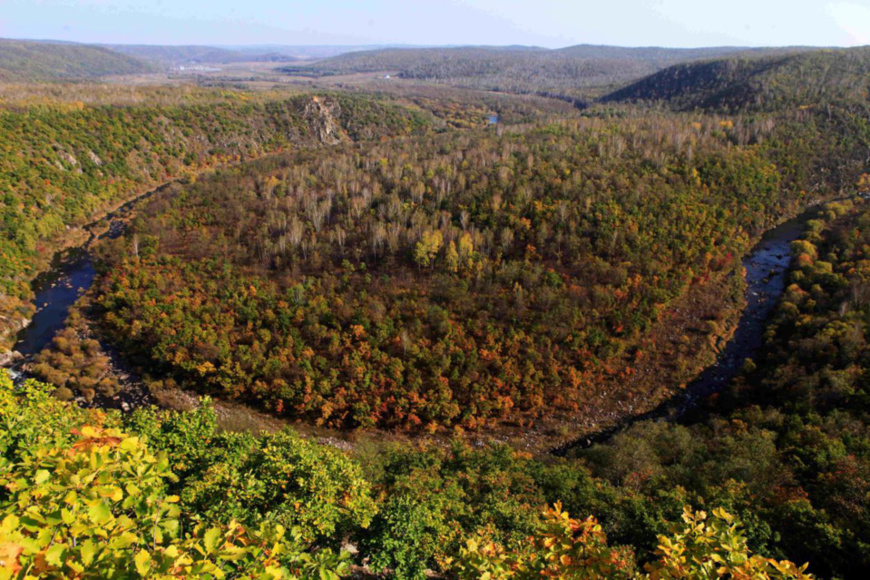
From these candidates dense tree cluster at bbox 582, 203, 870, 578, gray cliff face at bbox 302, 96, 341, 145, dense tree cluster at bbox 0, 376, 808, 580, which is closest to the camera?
dense tree cluster at bbox 0, 376, 808, 580

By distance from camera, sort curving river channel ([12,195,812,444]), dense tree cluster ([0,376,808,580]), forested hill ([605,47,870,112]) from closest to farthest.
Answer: dense tree cluster ([0,376,808,580]), curving river channel ([12,195,812,444]), forested hill ([605,47,870,112])

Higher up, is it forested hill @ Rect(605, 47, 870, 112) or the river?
forested hill @ Rect(605, 47, 870, 112)

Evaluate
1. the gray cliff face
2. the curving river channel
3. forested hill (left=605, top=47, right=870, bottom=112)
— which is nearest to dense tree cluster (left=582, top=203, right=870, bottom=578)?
the curving river channel

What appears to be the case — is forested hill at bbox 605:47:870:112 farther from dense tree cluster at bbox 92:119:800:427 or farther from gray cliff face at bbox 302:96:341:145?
gray cliff face at bbox 302:96:341:145

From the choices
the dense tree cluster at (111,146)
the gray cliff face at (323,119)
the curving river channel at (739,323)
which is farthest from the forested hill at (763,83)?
the gray cliff face at (323,119)

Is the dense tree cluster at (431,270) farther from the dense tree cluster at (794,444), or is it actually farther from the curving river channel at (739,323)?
the dense tree cluster at (794,444)

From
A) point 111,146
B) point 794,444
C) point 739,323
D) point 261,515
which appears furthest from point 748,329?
point 111,146

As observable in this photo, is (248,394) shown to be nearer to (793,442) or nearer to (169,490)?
(169,490)

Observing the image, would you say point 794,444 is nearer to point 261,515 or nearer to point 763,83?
point 261,515
